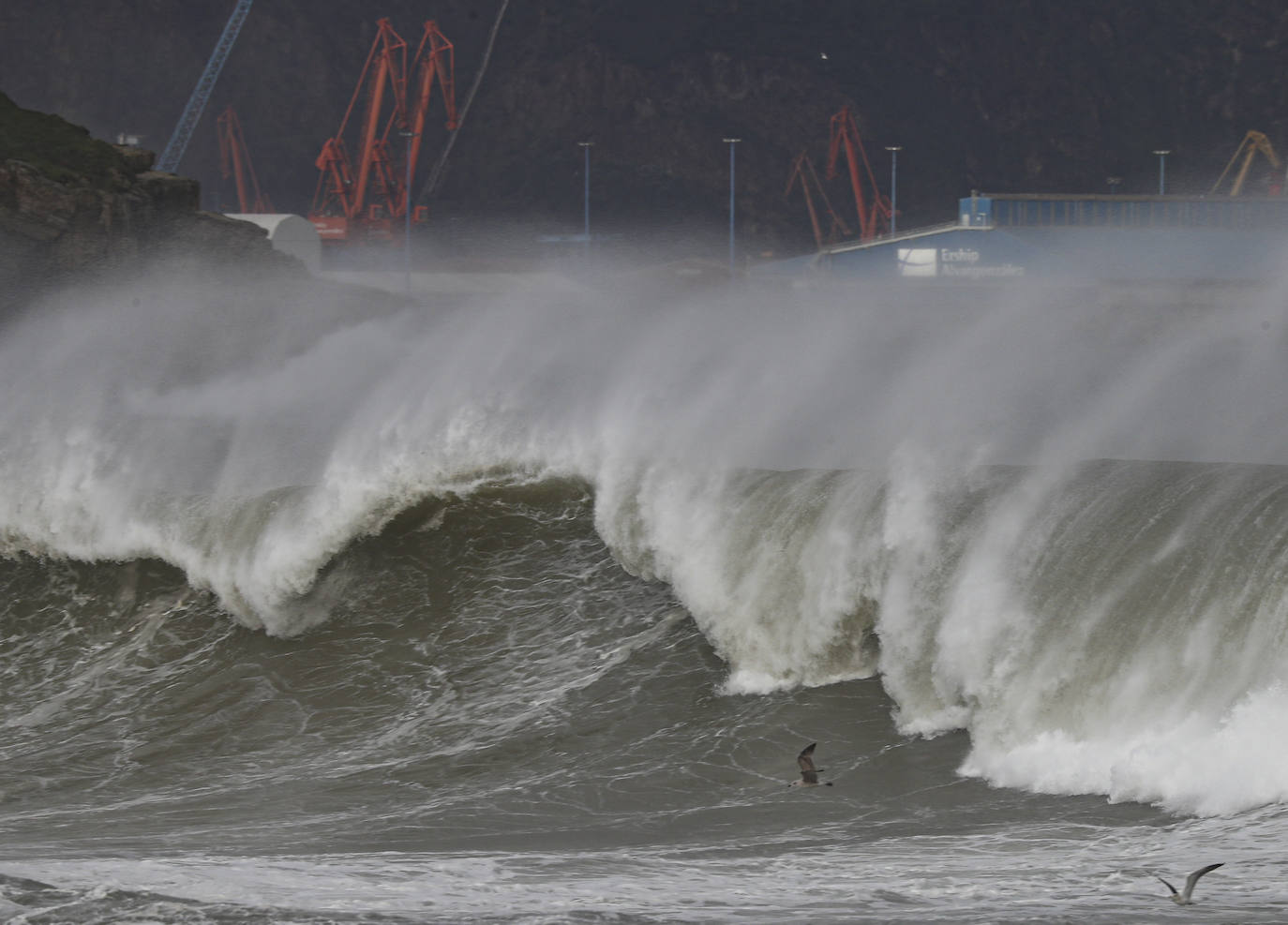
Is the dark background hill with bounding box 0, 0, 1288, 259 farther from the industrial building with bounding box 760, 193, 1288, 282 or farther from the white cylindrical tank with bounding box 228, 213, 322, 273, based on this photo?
the industrial building with bounding box 760, 193, 1288, 282

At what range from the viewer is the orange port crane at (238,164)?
384 feet

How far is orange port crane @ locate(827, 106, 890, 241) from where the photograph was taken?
104m

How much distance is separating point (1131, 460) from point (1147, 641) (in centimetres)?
415

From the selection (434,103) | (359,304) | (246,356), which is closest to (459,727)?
(246,356)

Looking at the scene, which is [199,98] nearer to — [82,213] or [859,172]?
[859,172]

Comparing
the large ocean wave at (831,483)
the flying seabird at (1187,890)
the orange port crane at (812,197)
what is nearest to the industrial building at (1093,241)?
the large ocean wave at (831,483)

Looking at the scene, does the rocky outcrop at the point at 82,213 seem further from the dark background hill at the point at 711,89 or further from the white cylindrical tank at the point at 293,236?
the dark background hill at the point at 711,89

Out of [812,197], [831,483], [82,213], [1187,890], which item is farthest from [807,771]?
[812,197]

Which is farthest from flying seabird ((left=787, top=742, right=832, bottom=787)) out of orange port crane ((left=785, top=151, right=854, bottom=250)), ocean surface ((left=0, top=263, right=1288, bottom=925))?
orange port crane ((left=785, top=151, right=854, bottom=250))

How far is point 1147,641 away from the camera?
11.6 metres

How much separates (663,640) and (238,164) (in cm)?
10677

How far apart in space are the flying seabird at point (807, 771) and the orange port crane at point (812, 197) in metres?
98.5

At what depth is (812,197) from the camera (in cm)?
11838

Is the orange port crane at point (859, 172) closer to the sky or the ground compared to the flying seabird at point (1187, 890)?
closer to the sky
